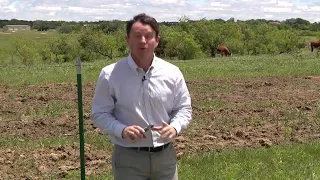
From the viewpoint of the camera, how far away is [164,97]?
10.4ft

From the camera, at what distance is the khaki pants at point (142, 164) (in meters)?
3.15

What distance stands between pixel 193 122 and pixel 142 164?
6967mm

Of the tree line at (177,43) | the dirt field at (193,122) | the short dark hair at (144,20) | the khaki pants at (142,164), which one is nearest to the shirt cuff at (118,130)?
the khaki pants at (142,164)

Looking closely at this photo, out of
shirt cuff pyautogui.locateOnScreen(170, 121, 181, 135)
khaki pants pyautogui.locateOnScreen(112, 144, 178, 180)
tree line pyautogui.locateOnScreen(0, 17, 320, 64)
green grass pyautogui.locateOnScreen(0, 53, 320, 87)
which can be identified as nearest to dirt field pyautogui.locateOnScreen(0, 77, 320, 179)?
green grass pyautogui.locateOnScreen(0, 53, 320, 87)

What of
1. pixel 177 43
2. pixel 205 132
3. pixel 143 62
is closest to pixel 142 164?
pixel 143 62

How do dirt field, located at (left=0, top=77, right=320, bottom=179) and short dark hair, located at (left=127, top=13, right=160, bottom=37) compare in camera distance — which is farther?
dirt field, located at (left=0, top=77, right=320, bottom=179)

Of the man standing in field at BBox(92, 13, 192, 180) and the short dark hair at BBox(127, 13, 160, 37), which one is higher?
the short dark hair at BBox(127, 13, 160, 37)

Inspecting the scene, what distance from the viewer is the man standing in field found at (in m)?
3.08

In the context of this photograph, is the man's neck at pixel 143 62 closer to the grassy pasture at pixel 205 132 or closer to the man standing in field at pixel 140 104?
the man standing in field at pixel 140 104

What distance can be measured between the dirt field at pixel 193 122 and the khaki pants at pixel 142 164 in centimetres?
344

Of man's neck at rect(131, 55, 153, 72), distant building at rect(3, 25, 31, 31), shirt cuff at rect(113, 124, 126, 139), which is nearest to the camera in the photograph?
shirt cuff at rect(113, 124, 126, 139)

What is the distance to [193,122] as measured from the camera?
10070mm

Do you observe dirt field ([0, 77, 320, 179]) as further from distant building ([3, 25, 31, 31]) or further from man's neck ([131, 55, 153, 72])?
distant building ([3, 25, 31, 31])

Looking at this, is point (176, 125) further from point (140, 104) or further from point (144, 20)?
point (144, 20)
